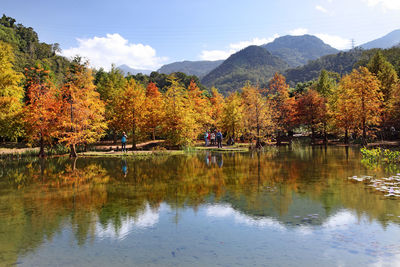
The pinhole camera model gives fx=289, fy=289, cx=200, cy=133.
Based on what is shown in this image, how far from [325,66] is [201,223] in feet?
610

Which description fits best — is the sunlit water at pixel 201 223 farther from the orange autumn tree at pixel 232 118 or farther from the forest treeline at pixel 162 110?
the orange autumn tree at pixel 232 118

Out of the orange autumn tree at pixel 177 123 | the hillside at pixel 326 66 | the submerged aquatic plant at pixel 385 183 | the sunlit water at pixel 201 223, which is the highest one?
the hillside at pixel 326 66

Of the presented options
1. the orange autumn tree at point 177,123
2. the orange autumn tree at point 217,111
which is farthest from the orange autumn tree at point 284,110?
the orange autumn tree at point 177,123

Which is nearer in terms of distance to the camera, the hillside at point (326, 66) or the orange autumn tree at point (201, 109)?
the orange autumn tree at point (201, 109)

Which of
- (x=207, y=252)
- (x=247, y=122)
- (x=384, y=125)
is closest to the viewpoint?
(x=207, y=252)

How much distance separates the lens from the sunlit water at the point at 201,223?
20.1ft

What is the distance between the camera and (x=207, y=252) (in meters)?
6.37

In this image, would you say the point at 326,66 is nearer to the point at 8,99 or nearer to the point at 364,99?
the point at 364,99

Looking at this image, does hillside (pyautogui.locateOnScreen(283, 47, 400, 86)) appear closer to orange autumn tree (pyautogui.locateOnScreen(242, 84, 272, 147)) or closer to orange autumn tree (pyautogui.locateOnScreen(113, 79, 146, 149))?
orange autumn tree (pyautogui.locateOnScreen(242, 84, 272, 147))

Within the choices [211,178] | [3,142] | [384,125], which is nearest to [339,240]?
[211,178]

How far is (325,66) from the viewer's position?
173 m

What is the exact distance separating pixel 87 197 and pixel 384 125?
4444 cm

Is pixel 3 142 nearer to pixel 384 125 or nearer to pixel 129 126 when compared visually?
pixel 129 126

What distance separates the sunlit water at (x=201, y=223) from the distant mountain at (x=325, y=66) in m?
164
